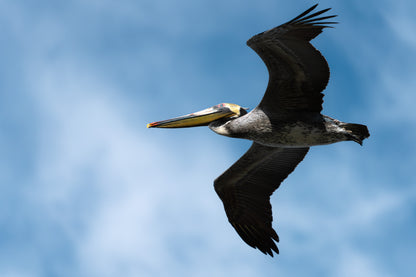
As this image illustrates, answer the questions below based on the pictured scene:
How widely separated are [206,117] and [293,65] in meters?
2.47

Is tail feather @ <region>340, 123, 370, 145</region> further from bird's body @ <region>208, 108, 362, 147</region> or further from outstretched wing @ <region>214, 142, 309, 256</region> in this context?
outstretched wing @ <region>214, 142, 309, 256</region>

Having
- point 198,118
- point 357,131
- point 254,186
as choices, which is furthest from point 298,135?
point 198,118

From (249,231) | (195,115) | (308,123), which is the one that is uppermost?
(195,115)

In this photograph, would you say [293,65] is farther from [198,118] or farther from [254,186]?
[254,186]

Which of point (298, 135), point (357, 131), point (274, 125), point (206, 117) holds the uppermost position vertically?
point (206, 117)

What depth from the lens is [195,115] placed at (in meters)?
12.8

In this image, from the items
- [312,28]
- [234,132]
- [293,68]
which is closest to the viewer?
[312,28]

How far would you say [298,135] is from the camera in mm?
11594

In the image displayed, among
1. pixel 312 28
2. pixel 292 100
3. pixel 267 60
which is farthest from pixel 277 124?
pixel 312 28

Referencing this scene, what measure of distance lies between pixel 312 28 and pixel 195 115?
3.48 metres

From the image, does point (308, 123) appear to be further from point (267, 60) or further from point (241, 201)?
point (241, 201)

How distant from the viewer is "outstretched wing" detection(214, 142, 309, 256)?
42.4 ft

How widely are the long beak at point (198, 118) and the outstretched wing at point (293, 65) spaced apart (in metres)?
1.09

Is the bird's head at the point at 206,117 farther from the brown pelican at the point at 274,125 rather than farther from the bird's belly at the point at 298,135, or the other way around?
the bird's belly at the point at 298,135
